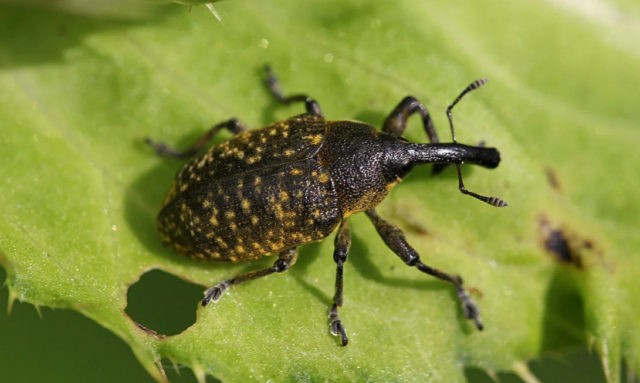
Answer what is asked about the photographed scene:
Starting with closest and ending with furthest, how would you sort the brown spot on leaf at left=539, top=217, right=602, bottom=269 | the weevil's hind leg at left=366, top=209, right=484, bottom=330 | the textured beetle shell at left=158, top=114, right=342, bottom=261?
1. the textured beetle shell at left=158, top=114, right=342, bottom=261
2. the weevil's hind leg at left=366, top=209, right=484, bottom=330
3. the brown spot on leaf at left=539, top=217, right=602, bottom=269

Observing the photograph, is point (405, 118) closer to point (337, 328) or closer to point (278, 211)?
point (278, 211)

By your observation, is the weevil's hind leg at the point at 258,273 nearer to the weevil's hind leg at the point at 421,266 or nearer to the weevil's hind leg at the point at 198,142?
Answer: the weevil's hind leg at the point at 421,266

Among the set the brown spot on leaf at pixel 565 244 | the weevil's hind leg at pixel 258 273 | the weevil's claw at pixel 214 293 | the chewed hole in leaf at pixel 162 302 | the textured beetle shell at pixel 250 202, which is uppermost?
the brown spot on leaf at pixel 565 244

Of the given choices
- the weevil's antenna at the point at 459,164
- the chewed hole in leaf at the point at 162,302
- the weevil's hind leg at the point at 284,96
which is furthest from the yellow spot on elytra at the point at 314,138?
the chewed hole in leaf at the point at 162,302

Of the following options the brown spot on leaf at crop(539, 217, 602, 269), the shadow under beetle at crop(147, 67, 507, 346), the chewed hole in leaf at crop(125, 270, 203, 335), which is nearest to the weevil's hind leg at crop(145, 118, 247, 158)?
the shadow under beetle at crop(147, 67, 507, 346)

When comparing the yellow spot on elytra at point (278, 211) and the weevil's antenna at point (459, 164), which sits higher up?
the weevil's antenna at point (459, 164)

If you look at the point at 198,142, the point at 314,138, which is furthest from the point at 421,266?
the point at 198,142

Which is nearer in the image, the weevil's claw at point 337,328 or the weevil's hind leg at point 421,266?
the weevil's claw at point 337,328

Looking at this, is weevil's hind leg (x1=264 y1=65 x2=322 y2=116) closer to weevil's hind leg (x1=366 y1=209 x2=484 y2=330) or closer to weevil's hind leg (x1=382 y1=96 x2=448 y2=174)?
weevil's hind leg (x1=382 y1=96 x2=448 y2=174)
